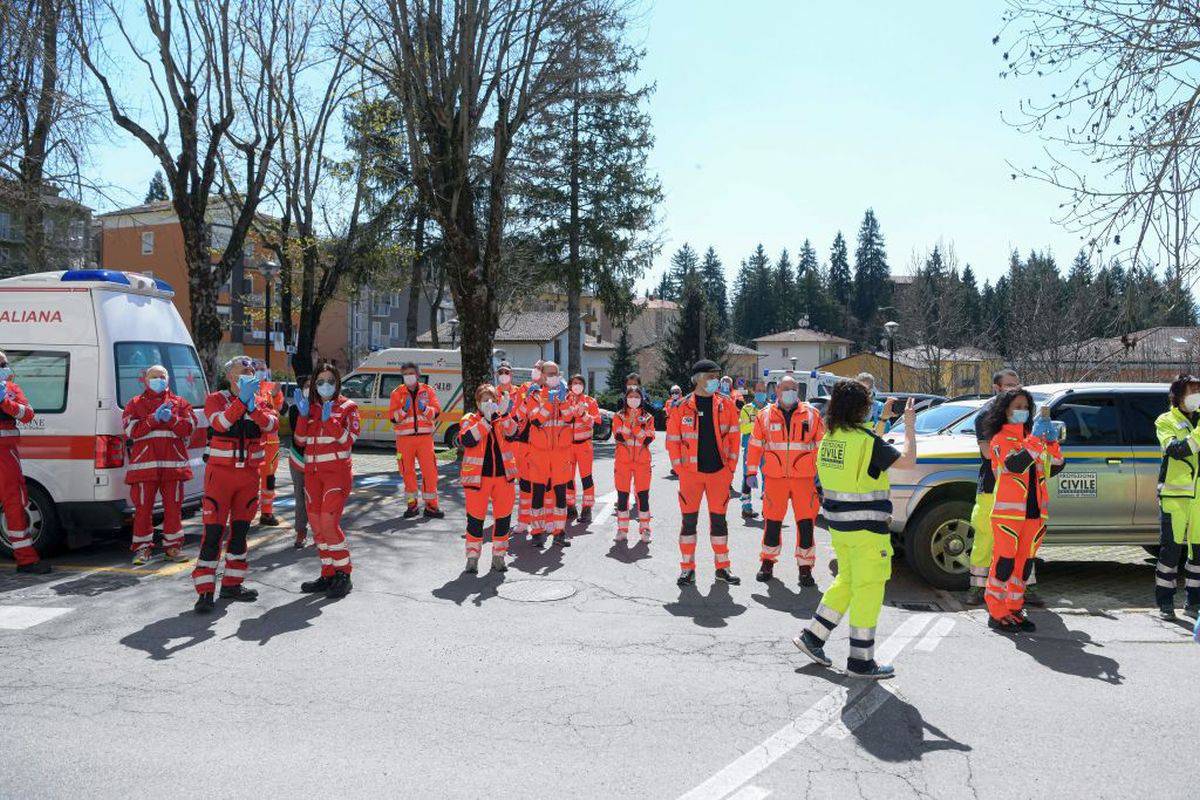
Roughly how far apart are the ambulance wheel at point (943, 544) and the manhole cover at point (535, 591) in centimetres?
317

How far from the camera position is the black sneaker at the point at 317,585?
738cm

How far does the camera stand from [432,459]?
11312mm

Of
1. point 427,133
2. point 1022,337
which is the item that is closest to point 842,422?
point 427,133

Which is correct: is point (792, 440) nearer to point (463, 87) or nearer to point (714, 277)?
point (463, 87)

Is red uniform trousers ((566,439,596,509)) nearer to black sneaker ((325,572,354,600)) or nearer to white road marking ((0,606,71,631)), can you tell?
black sneaker ((325,572,354,600))

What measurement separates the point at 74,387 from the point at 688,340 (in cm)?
4466

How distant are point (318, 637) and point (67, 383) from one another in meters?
4.37

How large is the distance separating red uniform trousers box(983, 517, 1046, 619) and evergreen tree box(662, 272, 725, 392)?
43.4 m

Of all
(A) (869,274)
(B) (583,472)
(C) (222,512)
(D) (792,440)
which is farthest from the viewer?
(A) (869,274)

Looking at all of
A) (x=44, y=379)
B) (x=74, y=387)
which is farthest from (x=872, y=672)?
(x=44, y=379)

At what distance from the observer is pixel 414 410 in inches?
443

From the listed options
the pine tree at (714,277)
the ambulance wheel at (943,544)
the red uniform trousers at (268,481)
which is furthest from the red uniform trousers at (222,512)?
the pine tree at (714,277)

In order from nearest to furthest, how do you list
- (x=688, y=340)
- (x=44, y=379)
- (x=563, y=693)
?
(x=563, y=693)
(x=44, y=379)
(x=688, y=340)

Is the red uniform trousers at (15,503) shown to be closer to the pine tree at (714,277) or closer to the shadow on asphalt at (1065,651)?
the shadow on asphalt at (1065,651)
